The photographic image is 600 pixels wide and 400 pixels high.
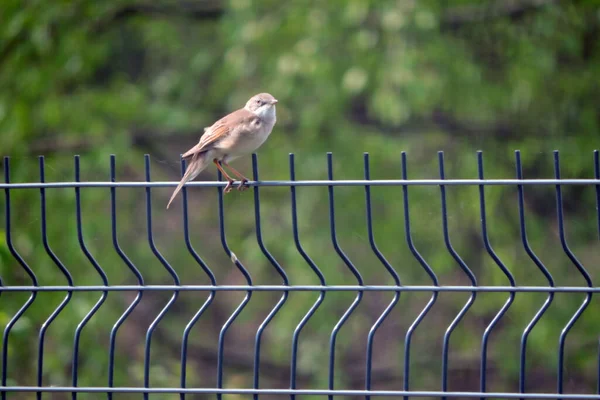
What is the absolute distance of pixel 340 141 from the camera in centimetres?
891

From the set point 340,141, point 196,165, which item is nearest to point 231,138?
point 196,165

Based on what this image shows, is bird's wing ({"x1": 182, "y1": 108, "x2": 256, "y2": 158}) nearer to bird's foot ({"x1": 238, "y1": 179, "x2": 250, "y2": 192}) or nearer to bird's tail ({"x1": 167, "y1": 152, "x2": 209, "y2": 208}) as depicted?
bird's tail ({"x1": 167, "y1": 152, "x2": 209, "y2": 208})

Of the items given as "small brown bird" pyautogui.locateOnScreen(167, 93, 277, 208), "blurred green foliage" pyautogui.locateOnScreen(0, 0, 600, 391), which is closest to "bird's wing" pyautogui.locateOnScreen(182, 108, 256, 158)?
"small brown bird" pyautogui.locateOnScreen(167, 93, 277, 208)

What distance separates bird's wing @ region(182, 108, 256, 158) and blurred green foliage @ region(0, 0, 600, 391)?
2819mm

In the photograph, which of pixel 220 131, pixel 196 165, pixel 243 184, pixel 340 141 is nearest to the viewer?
pixel 243 184

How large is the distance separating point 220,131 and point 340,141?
12.9 feet

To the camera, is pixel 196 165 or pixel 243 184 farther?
pixel 196 165

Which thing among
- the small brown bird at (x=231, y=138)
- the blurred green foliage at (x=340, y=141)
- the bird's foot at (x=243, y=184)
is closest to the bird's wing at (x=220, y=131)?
the small brown bird at (x=231, y=138)

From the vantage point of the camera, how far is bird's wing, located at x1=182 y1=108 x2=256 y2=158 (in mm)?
4934

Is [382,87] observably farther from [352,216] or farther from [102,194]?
[102,194]

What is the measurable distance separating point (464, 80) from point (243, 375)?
4569mm

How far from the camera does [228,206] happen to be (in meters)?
10.0

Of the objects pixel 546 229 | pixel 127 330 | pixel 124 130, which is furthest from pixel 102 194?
pixel 546 229

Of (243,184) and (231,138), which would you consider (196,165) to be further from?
(243,184)
